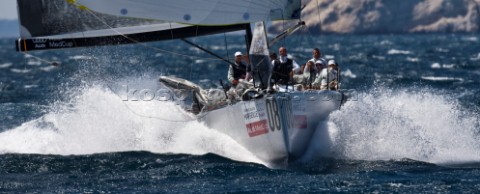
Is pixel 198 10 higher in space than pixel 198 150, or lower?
higher

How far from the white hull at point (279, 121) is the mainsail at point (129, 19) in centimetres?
139

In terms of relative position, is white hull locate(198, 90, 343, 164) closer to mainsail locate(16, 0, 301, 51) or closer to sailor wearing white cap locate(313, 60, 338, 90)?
sailor wearing white cap locate(313, 60, 338, 90)

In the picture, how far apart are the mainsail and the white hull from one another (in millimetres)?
1390

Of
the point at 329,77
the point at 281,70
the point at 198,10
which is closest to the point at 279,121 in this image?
the point at 281,70

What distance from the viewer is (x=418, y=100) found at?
59.6 ft

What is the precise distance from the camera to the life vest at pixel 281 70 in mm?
15508

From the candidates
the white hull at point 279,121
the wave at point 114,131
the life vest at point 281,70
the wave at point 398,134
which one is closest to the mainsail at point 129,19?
the life vest at point 281,70

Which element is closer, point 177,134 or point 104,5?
point 104,5

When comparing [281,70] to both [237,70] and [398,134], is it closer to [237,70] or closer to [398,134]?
[237,70]

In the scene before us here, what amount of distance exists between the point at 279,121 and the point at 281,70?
1.68 meters

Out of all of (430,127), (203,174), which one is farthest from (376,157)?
(203,174)

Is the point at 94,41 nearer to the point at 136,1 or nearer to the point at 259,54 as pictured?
the point at 136,1

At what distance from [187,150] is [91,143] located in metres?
2.08

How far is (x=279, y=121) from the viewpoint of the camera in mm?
14172
